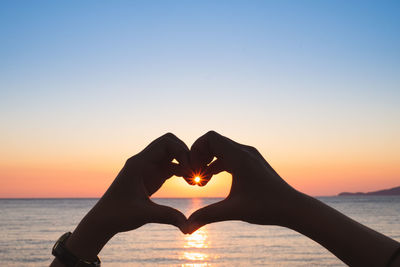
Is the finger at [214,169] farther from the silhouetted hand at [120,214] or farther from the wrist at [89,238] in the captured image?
the wrist at [89,238]

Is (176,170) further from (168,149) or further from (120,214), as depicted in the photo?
(120,214)

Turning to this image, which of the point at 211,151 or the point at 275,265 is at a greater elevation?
the point at 211,151

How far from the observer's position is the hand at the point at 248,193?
1.65 meters

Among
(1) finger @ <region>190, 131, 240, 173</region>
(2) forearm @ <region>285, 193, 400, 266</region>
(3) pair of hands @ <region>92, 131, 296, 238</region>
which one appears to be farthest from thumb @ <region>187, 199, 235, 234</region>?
(2) forearm @ <region>285, 193, 400, 266</region>

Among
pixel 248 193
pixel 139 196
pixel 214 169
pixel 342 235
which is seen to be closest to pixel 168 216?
pixel 139 196

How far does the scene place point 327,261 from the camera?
24328mm

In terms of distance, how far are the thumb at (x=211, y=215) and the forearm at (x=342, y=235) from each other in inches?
11.7

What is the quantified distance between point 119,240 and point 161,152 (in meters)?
35.9

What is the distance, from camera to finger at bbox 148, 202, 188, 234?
1.80 meters

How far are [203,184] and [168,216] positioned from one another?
15.7 inches

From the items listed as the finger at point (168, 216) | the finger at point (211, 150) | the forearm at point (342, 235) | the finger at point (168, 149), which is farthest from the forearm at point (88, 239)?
the forearm at point (342, 235)

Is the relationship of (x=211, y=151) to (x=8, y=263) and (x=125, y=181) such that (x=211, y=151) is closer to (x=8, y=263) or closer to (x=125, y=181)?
(x=125, y=181)

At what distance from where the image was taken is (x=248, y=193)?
1.73 metres

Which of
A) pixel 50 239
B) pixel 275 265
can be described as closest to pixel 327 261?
pixel 275 265
